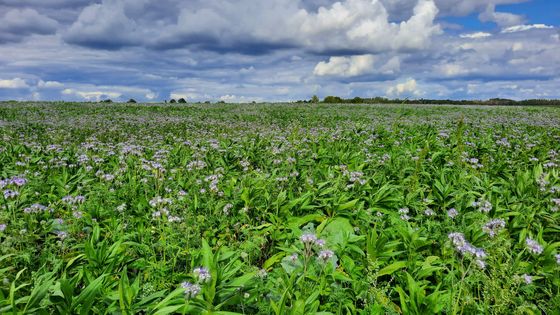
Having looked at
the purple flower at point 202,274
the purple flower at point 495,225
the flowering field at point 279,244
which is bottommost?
the flowering field at point 279,244

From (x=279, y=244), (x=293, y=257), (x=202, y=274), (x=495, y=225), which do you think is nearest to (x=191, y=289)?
(x=202, y=274)

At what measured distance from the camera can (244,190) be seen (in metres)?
5.27

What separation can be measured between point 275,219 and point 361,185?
67.8 inches

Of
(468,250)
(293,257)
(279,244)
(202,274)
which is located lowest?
(279,244)

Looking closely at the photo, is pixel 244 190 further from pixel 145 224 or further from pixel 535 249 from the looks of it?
pixel 535 249

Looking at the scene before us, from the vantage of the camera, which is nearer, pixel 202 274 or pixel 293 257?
pixel 202 274

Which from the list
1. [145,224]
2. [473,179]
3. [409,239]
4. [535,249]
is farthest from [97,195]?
[473,179]

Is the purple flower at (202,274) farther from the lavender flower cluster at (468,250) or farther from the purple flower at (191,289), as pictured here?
the lavender flower cluster at (468,250)

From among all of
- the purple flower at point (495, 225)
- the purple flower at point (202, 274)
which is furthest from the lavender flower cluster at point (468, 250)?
the purple flower at point (202, 274)

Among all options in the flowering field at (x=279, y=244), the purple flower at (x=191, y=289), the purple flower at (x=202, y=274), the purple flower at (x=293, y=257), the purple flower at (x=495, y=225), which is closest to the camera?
the purple flower at (x=191, y=289)

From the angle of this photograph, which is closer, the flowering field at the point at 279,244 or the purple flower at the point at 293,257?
the flowering field at the point at 279,244

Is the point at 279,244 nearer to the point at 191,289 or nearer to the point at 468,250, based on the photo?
the point at 191,289

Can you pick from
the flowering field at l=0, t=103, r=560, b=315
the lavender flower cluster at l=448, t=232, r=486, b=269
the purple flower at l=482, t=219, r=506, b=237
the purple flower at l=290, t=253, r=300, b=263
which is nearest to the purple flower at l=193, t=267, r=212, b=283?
the flowering field at l=0, t=103, r=560, b=315

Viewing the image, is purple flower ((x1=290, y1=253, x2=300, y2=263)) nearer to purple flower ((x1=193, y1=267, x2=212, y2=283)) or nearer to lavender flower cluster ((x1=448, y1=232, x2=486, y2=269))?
purple flower ((x1=193, y1=267, x2=212, y2=283))
